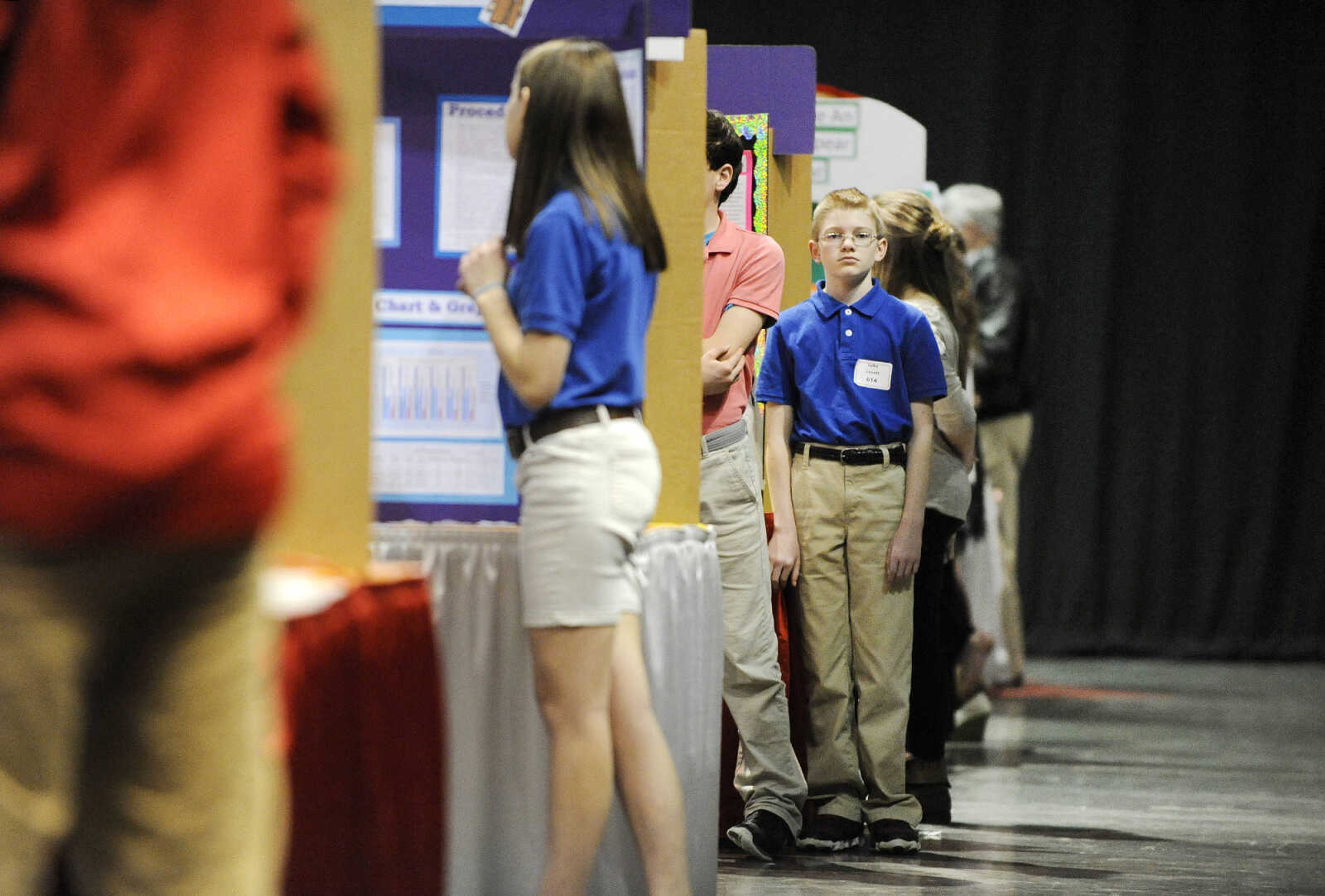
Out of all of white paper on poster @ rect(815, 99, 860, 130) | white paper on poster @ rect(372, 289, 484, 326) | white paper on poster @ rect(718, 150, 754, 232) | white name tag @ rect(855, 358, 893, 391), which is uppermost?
white paper on poster @ rect(815, 99, 860, 130)

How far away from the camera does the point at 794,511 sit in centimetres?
341

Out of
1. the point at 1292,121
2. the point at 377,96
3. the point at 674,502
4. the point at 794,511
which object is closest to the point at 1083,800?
the point at 794,511

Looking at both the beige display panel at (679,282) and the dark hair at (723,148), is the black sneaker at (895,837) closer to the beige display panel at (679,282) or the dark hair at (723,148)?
the beige display panel at (679,282)

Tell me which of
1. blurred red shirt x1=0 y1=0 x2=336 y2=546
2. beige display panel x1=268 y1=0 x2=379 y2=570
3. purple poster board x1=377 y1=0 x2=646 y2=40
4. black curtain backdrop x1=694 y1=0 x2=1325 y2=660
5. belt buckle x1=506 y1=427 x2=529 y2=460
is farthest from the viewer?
black curtain backdrop x1=694 y1=0 x2=1325 y2=660

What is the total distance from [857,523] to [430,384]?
1197 millimetres

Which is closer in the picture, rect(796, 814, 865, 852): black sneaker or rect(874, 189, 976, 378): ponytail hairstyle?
rect(796, 814, 865, 852): black sneaker

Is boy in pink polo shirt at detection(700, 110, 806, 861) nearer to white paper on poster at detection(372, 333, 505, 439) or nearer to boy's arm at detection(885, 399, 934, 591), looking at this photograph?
boy's arm at detection(885, 399, 934, 591)

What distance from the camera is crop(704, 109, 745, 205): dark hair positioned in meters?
3.40

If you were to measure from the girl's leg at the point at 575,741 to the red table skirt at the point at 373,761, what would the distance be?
6.7 inches

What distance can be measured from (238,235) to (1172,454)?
267 inches

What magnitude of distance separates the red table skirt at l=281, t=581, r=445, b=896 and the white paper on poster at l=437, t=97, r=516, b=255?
2.53 feet

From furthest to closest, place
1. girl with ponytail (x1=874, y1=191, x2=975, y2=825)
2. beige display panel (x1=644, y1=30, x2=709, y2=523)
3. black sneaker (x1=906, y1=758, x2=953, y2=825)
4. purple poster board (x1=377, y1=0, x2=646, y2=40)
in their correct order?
1. black sneaker (x1=906, y1=758, x2=953, y2=825)
2. girl with ponytail (x1=874, y1=191, x2=975, y2=825)
3. beige display panel (x1=644, y1=30, x2=709, y2=523)
4. purple poster board (x1=377, y1=0, x2=646, y2=40)

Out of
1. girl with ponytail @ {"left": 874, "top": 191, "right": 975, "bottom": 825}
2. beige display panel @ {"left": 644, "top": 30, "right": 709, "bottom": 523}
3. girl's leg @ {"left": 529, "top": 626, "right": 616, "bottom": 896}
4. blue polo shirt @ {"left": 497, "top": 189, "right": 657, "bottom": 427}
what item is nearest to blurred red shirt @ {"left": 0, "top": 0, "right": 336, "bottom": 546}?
blue polo shirt @ {"left": 497, "top": 189, "right": 657, "bottom": 427}

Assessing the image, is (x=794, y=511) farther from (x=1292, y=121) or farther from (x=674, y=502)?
(x=1292, y=121)
